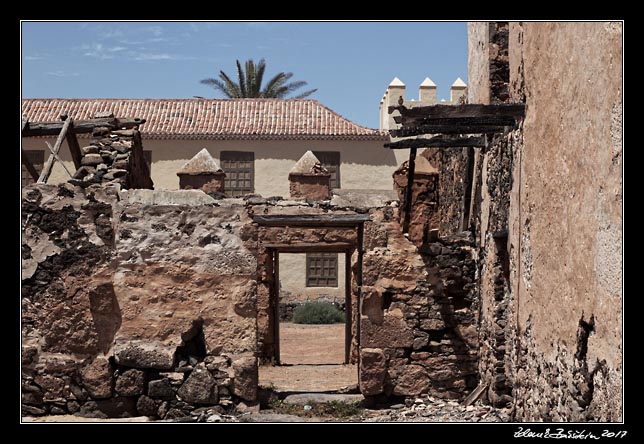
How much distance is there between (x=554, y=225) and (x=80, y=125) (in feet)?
22.1

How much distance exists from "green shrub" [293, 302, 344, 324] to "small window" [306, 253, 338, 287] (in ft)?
3.44

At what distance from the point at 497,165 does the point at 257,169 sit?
1630cm

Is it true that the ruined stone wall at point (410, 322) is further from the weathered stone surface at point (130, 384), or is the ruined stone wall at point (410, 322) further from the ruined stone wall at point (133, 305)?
the weathered stone surface at point (130, 384)

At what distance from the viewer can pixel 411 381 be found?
10133mm

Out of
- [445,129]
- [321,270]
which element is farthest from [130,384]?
[321,270]

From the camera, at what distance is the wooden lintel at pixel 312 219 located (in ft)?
33.1

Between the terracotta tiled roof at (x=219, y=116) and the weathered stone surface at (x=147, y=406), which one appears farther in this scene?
the terracotta tiled roof at (x=219, y=116)

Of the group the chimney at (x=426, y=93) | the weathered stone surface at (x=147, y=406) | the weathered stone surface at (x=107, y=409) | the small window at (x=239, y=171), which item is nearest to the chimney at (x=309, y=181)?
the weathered stone surface at (x=147, y=406)

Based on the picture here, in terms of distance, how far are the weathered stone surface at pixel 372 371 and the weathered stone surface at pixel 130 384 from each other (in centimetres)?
244

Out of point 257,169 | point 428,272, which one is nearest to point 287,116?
point 257,169

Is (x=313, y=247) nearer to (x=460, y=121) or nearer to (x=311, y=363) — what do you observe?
(x=311, y=363)

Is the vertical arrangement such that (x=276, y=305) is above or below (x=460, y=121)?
below

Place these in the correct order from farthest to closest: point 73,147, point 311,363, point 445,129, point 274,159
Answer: point 274,159 < point 311,363 < point 73,147 < point 445,129

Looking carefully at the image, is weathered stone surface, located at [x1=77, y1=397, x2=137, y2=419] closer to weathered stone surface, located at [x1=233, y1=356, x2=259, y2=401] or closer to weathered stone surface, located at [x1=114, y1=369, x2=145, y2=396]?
weathered stone surface, located at [x1=114, y1=369, x2=145, y2=396]
